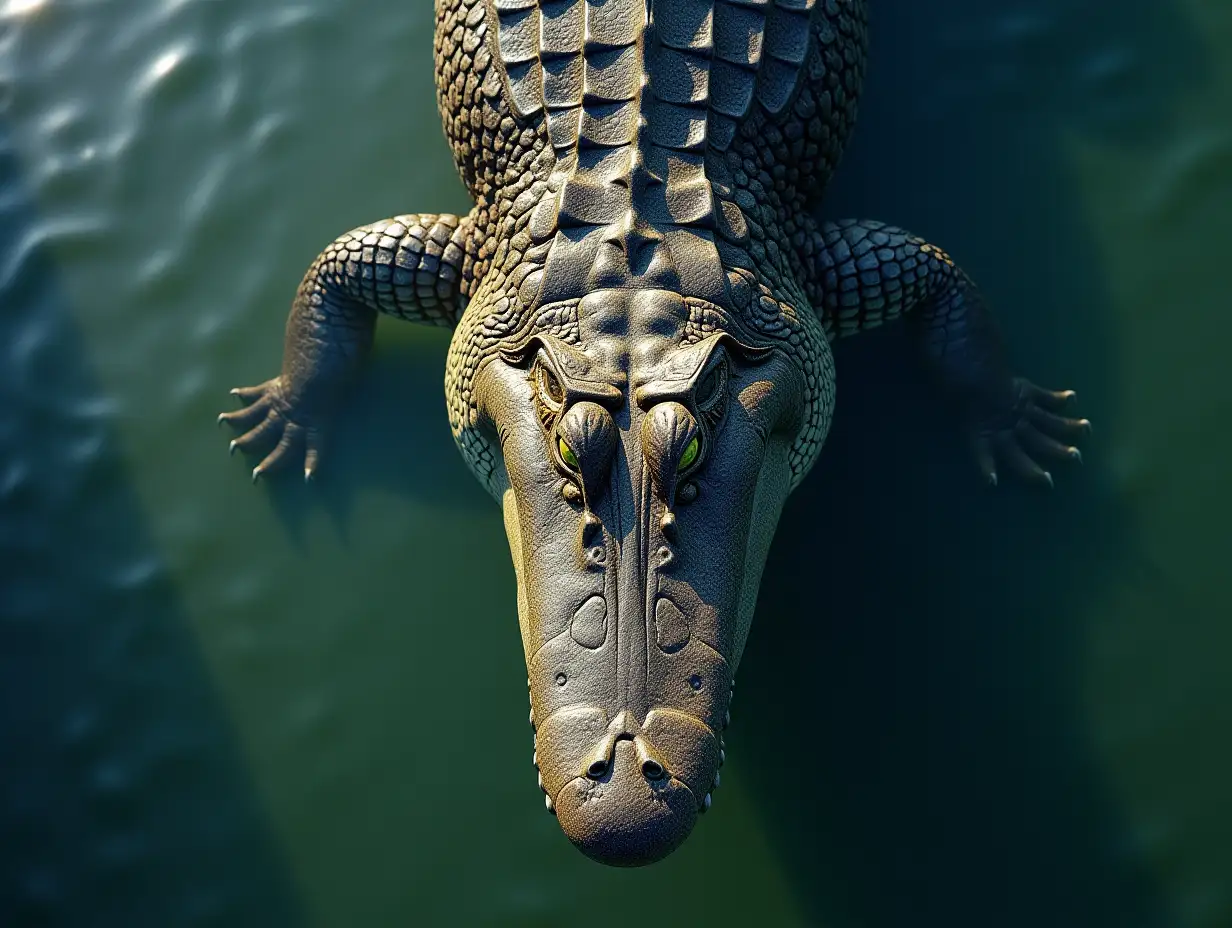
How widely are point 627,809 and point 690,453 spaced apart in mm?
849

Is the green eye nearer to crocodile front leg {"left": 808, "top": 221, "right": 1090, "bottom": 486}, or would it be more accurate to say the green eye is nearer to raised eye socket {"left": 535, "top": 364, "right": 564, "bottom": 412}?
raised eye socket {"left": 535, "top": 364, "right": 564, "bottom": 412}

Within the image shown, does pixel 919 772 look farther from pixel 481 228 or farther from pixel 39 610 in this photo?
pixel 39 610

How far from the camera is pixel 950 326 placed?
3812 millimetres

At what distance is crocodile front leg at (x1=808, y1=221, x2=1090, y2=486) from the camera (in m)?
3.61

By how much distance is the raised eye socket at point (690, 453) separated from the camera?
2.59 metres

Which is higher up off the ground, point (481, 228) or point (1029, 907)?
point (481, 228)

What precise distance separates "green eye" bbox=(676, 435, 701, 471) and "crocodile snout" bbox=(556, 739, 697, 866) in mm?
672

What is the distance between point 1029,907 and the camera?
3.54 metres

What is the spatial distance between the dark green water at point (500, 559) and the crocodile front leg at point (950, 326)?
0.50ft

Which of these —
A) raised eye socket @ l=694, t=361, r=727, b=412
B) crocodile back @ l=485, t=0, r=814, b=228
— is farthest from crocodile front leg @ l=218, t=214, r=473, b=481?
raised eye socket @ l=694, t=361, r=727, b=412

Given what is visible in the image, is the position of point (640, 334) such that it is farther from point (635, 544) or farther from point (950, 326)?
point (950, 326)

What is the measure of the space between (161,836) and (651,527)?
2498mm

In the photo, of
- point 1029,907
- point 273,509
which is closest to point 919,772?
point 1029,907

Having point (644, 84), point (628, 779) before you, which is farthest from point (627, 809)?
point (644, 84)
